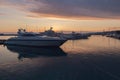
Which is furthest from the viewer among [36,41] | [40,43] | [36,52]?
[36,41]

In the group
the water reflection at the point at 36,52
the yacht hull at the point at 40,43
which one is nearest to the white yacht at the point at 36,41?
the yacht hull at the point at 40,43

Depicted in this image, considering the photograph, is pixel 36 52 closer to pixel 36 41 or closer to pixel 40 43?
pixel 40 43

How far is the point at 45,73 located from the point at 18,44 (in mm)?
35822

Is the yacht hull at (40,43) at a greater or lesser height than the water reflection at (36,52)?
greater

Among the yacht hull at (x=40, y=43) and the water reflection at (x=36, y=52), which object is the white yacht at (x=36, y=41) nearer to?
the yacht hull at (x=40, y=43)

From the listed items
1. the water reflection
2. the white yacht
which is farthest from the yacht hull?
the water reflection

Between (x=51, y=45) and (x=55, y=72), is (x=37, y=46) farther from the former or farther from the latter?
(x=55, y=72)

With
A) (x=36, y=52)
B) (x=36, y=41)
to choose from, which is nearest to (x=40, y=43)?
(x=36, y=41)

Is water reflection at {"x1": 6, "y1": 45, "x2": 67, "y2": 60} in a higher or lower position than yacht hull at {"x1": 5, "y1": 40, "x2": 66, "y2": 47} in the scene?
lower

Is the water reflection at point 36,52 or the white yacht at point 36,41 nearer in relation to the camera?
the water reflection at point 36,52

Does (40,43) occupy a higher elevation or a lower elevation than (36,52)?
higher

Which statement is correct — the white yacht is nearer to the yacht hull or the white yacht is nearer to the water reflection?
the yacht hull

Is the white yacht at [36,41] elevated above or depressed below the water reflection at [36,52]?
above

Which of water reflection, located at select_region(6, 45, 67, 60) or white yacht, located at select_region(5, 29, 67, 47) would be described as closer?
water reflection, located at select_region(6, 45, 67, 60)
